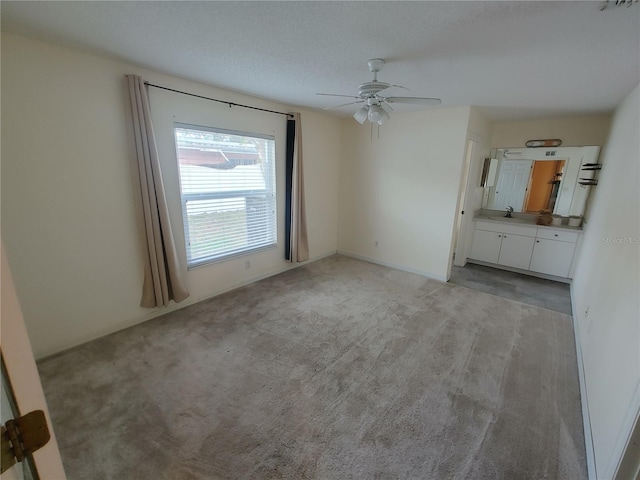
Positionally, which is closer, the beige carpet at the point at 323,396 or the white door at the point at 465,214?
the beige carpet at the point at 323,396

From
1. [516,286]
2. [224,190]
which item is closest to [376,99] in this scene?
[224,190]

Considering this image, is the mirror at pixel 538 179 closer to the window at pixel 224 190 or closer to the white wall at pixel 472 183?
the white wall at pixel 472 183

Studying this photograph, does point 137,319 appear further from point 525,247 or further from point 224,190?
point 525,247

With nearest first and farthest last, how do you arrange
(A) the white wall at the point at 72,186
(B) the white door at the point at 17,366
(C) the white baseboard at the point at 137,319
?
(B) the white door at the point at 17,366 → (A) the white wall at the point at 72,186 → (C) the white baseboard at the point at 137,319

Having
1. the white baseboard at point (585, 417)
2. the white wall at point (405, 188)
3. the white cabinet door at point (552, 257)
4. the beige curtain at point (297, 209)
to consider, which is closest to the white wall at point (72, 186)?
the beige curtain at point (297, 209)

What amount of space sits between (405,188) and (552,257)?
2.38 m

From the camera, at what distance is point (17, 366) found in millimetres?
614

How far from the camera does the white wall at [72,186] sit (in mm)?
2070

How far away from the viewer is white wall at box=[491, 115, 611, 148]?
12.8 feet

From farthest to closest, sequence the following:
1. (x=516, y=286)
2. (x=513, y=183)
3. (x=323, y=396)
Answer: (x=513, y=183) < (x=516, y=286) < (x=323, y=396)

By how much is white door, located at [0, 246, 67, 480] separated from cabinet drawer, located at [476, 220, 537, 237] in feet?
17.4

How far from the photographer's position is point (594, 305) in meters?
2.43

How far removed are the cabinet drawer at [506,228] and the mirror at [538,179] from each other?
46 centimetres

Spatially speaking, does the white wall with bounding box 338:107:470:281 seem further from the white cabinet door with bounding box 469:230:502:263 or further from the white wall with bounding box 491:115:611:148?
the white wall with bounding box 491:115:611:148
